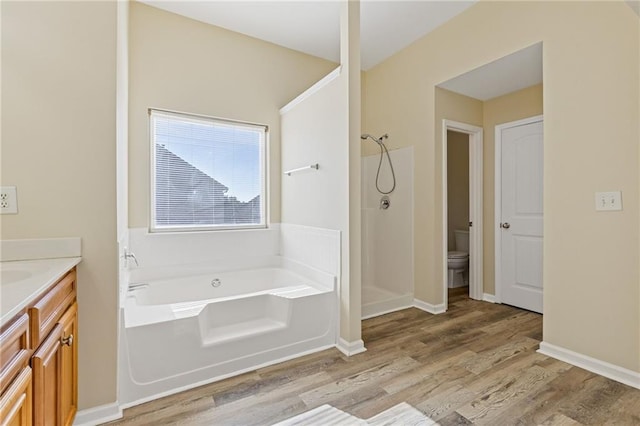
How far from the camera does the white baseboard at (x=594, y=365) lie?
6.10 feet

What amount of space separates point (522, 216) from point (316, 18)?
2.94m

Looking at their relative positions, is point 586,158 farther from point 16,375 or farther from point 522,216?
point 16,375

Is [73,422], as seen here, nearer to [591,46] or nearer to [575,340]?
[575,340]

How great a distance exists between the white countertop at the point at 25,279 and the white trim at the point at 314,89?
6.86 feet

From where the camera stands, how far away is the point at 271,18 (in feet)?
9.61

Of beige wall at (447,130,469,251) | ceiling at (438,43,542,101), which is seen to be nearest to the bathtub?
ceiling at (438,43,542,101)

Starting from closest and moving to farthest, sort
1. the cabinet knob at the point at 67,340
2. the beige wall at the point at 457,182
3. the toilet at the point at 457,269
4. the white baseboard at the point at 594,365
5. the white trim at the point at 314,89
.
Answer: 1. the cabinet knob at the point at 67,340
2. the white baseboard at the point at 594,365
3. the white trim at the point at 314,89
4. the toilet at the point at 457,269
5. the beige wall at the point at 457,182

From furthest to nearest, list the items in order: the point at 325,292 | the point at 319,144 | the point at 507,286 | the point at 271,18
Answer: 1. the point at 507,286
2. the point at 271,18
3. the point at 319,144
4. the point at 325,292

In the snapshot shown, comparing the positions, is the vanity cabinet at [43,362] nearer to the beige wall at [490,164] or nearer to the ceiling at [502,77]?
the ceiling at [502,77]

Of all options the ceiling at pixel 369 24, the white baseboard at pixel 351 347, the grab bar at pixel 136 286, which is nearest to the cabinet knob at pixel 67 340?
the grab bar at pixel 136 286

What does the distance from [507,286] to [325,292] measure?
227 cm

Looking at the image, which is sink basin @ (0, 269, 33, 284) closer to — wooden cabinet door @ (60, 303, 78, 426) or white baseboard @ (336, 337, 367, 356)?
wooden cabinet door @ (60, 303, 78, 426)

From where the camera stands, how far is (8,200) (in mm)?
1397

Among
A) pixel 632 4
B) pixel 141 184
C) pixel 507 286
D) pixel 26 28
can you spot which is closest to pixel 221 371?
pixel 141 184
